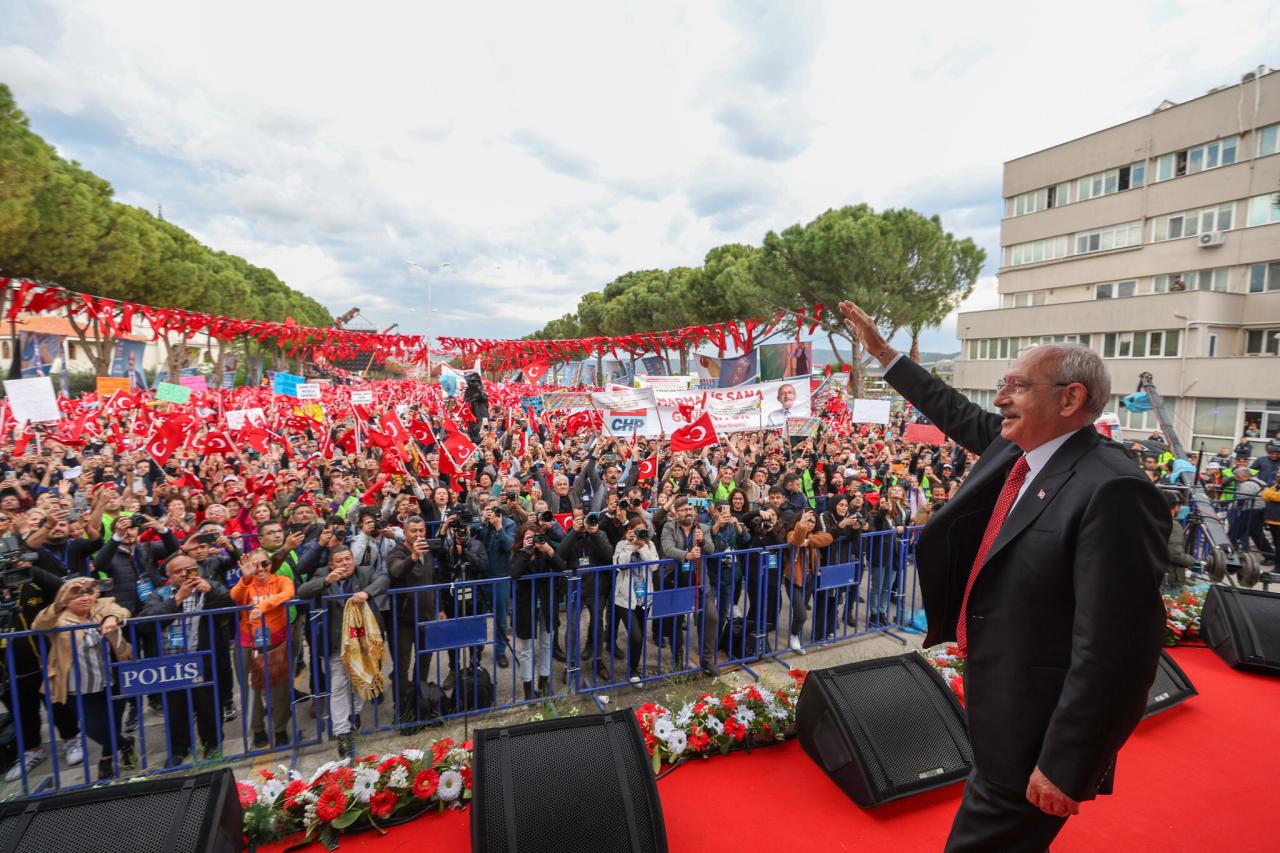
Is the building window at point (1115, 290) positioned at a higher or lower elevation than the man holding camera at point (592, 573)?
higher

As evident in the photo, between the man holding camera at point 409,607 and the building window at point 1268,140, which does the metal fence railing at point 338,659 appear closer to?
the man holding camera at point 409,607

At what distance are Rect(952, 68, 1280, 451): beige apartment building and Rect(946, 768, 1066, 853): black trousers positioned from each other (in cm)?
3096

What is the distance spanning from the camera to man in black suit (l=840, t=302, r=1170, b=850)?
160cm

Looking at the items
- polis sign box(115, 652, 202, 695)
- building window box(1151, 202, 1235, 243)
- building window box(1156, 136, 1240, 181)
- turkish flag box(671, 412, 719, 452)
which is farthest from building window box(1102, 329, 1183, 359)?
polis sign box(115, 652, 202, 695)

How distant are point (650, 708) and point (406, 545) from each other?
8.52 ft

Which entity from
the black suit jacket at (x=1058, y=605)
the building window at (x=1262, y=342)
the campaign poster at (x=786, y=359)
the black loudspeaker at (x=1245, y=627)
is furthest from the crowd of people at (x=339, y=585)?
the building window at (x=1262, y=342)

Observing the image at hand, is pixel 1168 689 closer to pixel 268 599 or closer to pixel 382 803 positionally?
pixel 382 803

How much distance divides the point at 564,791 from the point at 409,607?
3.07 metres

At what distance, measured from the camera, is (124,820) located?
99.3 inches

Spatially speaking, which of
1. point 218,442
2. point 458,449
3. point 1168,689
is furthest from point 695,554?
point 218,442

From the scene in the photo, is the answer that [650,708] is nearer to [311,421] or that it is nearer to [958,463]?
[958,463]

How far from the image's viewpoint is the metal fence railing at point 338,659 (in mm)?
4348

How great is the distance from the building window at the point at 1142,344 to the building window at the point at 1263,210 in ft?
16.7

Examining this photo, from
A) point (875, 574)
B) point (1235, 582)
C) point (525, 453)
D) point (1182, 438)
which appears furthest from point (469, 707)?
point (1182, 438)
